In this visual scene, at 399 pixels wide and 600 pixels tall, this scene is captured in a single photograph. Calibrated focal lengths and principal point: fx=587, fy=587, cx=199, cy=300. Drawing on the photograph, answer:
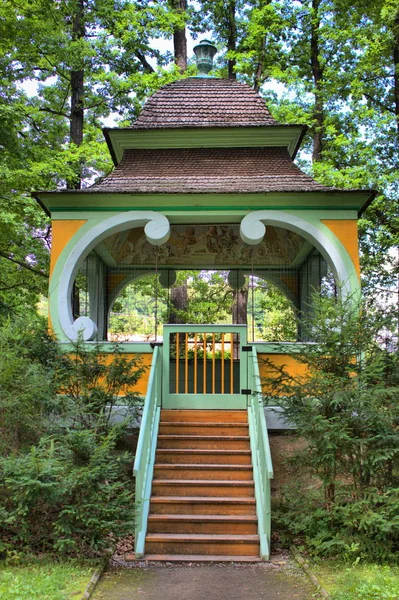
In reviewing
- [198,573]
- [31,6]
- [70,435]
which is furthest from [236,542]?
[31,6]

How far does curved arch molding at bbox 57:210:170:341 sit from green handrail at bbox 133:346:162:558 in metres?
1.42

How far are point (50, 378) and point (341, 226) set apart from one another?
16.1ft

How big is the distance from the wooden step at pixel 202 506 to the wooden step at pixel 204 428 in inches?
50.1

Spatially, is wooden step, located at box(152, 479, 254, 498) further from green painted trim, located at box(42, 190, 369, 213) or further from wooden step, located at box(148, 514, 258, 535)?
green painted trim, located at box(42, 190, 369, 213)

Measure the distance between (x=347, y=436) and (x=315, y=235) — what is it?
397cm

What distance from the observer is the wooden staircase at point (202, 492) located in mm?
6234

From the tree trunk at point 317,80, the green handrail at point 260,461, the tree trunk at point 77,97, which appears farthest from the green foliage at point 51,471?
the tree trunk at point 317,80

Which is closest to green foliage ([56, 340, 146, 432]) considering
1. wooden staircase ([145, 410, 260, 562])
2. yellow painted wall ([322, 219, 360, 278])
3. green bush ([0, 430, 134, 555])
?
wooden staircase ([145, 410, 260, 562])

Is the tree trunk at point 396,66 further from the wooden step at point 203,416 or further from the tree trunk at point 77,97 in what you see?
the wooden step at point 203,416

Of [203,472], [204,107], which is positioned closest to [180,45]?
[204,107]

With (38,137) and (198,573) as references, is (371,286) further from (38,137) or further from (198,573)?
(198,573)

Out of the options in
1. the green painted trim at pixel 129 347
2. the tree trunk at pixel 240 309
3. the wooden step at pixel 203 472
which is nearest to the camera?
the wooden step at pixel 203 472

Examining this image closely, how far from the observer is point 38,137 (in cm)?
1892

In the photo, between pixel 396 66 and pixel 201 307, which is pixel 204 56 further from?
pixel 201 307
